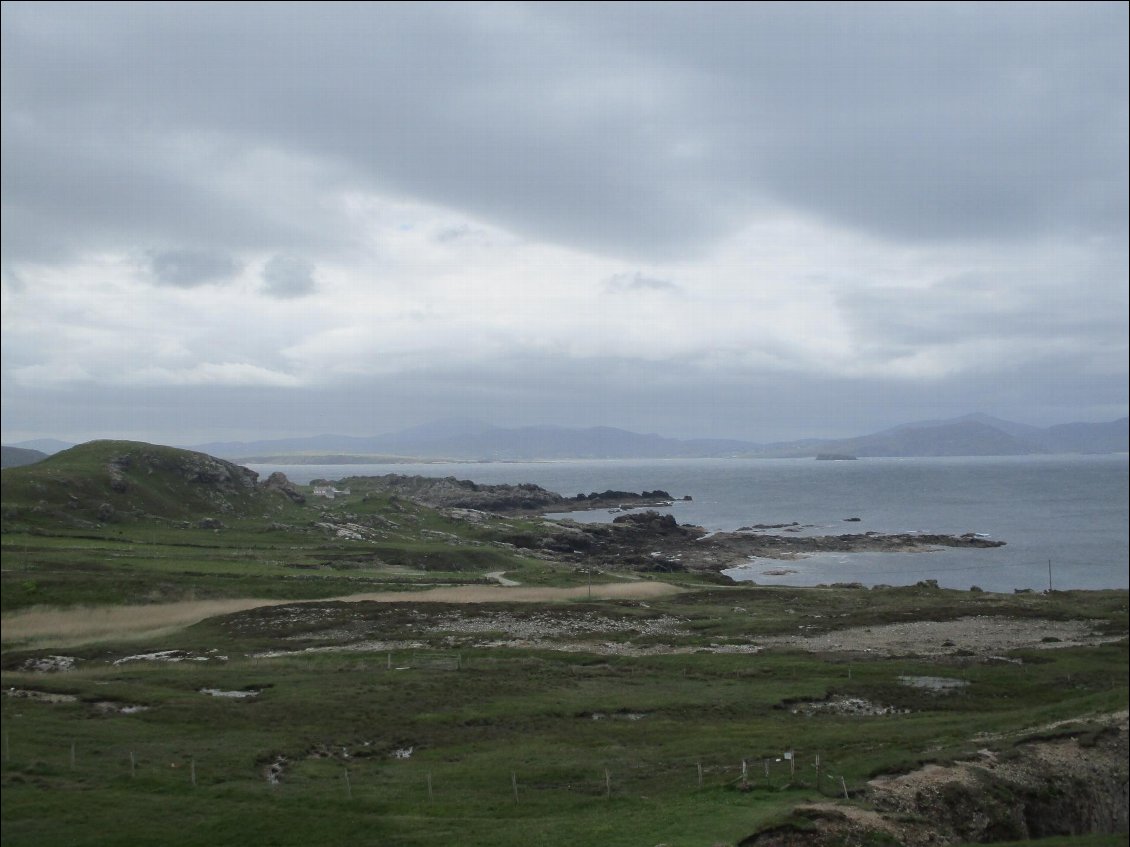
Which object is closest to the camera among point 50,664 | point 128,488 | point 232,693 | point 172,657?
point 232,693

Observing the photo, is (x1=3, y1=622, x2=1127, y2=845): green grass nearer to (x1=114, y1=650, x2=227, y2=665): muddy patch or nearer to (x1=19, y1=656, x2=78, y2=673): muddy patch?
(x1=114, y1=650, x2=227, y2=665): muddy patch

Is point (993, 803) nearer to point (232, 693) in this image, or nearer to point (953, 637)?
point (232, 693)

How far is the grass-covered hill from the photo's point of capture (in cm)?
11294

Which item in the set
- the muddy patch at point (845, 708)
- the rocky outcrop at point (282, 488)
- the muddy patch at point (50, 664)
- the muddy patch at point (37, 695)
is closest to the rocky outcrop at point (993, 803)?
the muddy patch at point (845, 708)

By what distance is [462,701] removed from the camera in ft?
152

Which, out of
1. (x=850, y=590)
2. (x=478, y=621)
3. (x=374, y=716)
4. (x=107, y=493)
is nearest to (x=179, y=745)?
(x=374, y=716)

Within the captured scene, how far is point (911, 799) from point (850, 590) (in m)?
84.7

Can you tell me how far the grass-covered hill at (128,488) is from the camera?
112938 millimetres

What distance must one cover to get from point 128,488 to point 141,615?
230ft

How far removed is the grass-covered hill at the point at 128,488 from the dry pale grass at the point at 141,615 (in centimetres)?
4933

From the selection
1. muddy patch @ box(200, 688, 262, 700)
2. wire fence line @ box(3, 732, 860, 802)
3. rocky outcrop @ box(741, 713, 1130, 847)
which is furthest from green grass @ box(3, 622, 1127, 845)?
rocky outcrop @ box(741, 713, 1130, 847)

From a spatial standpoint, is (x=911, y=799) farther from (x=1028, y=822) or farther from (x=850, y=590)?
(x=850, y=590)

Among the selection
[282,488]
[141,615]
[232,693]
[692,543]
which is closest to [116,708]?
[232,693]

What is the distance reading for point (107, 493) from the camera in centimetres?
12462
